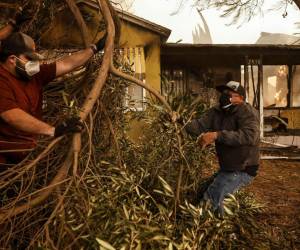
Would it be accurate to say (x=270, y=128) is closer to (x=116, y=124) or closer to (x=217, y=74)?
(x=217, y=74)

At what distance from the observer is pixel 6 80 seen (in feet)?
12.1

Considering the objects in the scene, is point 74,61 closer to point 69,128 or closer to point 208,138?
point 69,128

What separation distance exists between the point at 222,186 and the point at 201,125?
77 cm

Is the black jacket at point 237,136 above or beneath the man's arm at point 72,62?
beneath

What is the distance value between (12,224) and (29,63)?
1.40 meters

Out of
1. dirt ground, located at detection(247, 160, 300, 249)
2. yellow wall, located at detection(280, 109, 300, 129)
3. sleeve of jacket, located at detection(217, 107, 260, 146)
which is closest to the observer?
sleeve of jacket, located at detection(217, 107, 260, 146)

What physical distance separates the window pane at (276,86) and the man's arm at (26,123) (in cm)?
1943

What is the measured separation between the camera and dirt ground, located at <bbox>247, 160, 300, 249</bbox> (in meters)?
5.16

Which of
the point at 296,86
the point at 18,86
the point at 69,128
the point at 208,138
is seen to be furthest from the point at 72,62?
the point at 296,86

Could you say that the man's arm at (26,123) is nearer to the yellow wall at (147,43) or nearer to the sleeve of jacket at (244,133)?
the sleeve of jacket at (244,133)

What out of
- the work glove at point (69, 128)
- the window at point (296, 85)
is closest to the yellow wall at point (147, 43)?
the work glove at point (69, 128)

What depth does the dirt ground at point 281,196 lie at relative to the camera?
516 centimetres

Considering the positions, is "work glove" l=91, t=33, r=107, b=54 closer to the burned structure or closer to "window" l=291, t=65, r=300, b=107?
the burned structure

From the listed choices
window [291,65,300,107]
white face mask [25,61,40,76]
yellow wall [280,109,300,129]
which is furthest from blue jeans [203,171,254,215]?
window [291,65,300,107]
